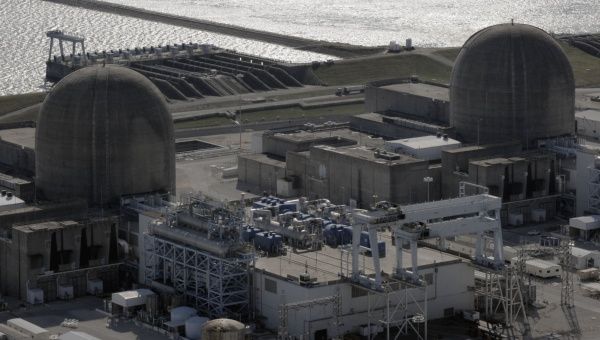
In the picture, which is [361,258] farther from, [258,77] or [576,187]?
[258,77]

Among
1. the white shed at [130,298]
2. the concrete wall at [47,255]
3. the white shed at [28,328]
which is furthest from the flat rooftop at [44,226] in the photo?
the white shed at [28,328]

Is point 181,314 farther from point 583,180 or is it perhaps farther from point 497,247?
point 583,180

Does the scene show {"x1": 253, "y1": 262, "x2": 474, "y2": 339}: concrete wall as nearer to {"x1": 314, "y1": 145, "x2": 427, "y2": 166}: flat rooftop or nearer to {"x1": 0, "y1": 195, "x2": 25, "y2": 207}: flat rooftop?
{"x1": 0, "y1": 195, "x2": 25, "y2": 207}: flat rooftop

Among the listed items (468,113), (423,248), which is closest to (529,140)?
(468,113)

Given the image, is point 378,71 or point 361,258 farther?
point 378,71

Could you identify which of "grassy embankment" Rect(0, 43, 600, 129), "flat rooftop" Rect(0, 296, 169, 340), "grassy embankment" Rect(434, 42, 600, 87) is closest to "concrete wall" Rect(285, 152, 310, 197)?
"flat rooftop" Rect(0, 296, 169, 340)

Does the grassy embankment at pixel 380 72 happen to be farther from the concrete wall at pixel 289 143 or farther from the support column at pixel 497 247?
the support column at pixel 497 247
